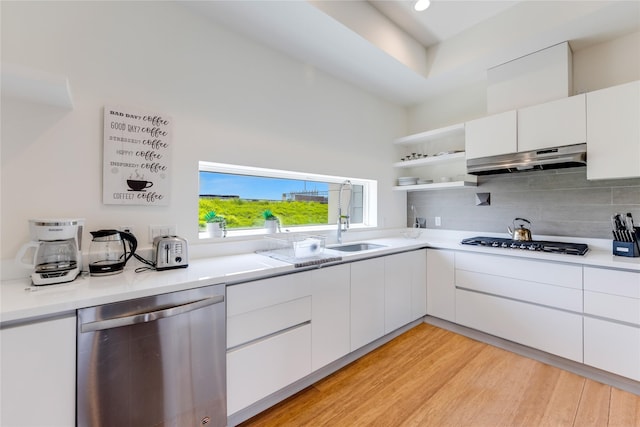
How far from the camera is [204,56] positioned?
1.86 meters

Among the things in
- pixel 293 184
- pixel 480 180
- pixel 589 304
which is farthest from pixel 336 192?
pixel 589 304

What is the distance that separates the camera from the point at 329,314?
186cm

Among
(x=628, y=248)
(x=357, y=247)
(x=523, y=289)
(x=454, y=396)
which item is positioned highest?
(x=628, y=248)

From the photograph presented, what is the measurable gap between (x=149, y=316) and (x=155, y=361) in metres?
0.21

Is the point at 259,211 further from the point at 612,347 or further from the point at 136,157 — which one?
the point at 612,347

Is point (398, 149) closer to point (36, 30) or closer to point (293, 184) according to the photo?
point (293, 184)

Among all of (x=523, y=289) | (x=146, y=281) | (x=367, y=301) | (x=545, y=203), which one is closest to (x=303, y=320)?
(x=367, y=301)

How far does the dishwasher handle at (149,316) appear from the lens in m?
1.03

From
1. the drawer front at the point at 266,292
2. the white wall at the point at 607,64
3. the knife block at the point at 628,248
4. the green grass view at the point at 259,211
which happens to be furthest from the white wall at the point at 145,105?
the knife block at the point at 628,248

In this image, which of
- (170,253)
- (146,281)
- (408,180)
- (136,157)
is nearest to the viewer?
(146,281)

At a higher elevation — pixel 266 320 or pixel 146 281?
pixel 146 281

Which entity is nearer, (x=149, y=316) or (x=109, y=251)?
(x=149, y=316)

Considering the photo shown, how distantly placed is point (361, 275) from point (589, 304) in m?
1.61

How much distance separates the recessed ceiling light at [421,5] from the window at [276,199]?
1.57 meters
